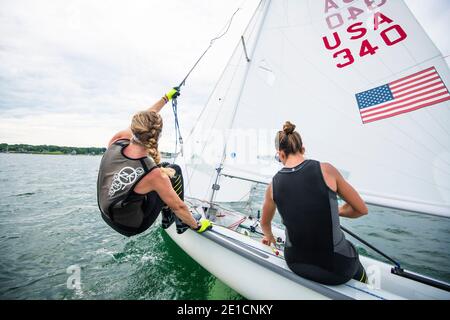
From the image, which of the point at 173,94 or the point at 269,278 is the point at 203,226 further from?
the point at 173,94

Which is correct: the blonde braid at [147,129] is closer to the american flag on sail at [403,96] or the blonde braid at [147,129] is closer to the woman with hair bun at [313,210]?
the woman with hair bun at [313,210]

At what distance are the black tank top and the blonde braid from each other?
1.03m

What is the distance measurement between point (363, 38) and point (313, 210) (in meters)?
2.23

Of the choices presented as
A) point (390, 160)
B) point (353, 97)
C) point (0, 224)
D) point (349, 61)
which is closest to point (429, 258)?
point (390, 160)

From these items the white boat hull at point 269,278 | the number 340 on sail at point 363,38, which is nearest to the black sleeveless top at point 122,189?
the white boat hull at point 269,278

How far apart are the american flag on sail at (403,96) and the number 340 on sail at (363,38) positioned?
43 centimetres

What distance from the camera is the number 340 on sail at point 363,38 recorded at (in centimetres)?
217

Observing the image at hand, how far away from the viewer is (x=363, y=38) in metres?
2.35

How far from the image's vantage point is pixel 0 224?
4.94m

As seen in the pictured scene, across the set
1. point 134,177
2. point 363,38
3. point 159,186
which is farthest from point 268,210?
point 363,38
